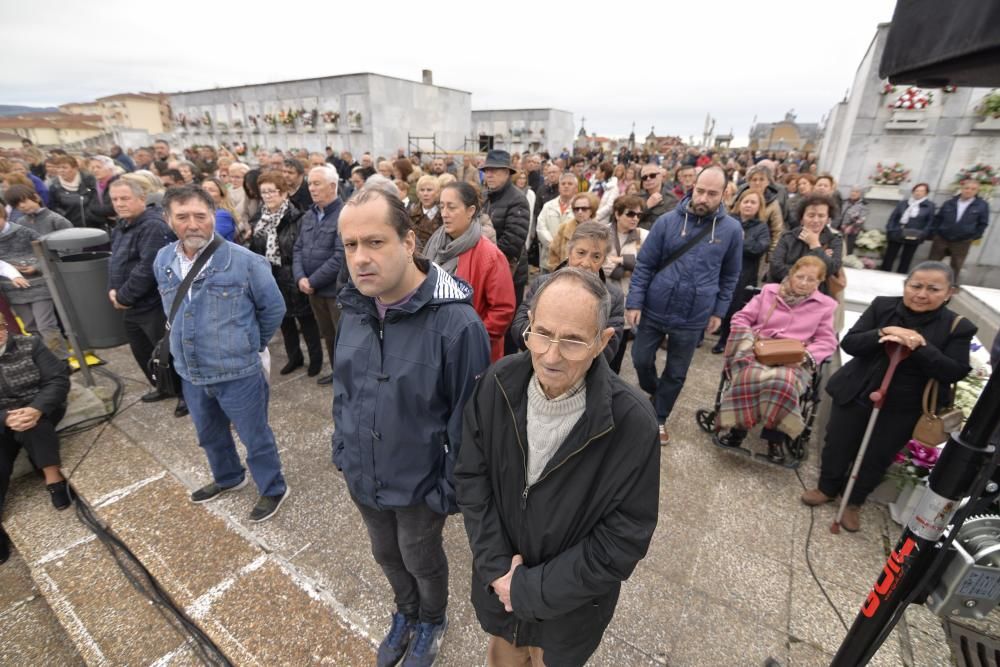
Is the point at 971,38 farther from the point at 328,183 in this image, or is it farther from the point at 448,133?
the point at 448,133

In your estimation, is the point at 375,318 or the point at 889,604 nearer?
the point at 889,604

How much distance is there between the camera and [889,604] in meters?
1.45

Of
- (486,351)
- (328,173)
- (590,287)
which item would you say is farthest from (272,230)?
(590,287)

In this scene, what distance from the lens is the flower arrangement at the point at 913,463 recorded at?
10.1 feet

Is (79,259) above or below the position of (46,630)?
above

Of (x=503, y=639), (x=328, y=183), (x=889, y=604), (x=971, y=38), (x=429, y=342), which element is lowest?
(x=503, y=639)

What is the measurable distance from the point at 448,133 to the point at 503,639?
97.9 ft

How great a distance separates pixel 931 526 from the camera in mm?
1325

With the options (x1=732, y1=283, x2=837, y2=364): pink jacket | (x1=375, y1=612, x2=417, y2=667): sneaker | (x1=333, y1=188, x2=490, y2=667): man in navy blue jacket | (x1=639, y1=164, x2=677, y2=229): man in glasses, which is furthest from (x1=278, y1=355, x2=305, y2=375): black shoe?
(x1=732, y1=283, x2=837, y2=364): pink jacket

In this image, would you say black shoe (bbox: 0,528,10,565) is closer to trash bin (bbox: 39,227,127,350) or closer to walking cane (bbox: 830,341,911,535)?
trash bin (bbox: 39,227,127,350)

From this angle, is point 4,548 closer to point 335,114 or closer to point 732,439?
point 732,439

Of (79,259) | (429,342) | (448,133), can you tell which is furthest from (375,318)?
(448,133)

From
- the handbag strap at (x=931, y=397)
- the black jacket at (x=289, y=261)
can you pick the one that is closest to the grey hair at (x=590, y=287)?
the handbag strap at (x=931, y=397)

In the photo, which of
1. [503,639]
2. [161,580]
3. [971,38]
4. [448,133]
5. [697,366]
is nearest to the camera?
[971,38]
